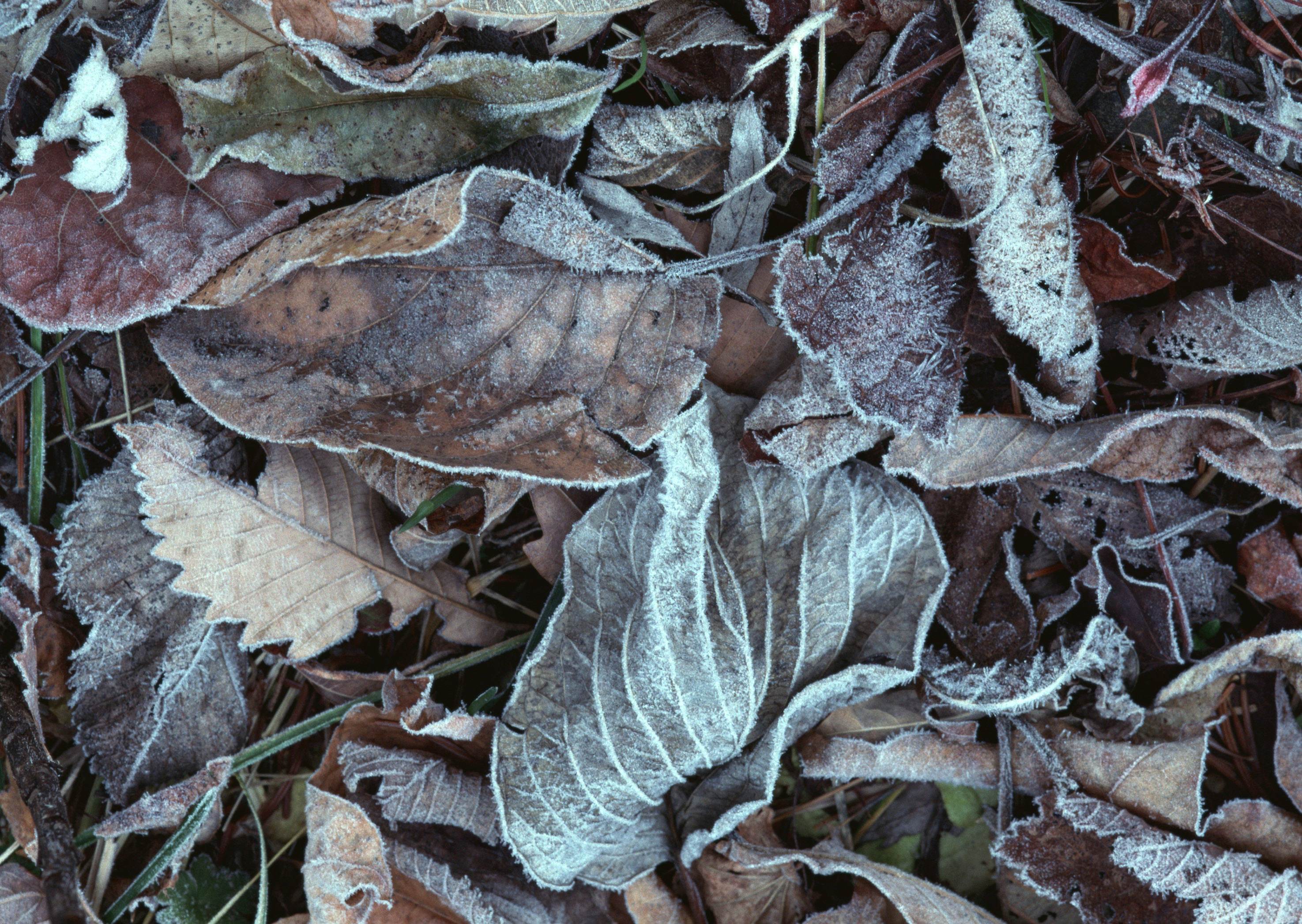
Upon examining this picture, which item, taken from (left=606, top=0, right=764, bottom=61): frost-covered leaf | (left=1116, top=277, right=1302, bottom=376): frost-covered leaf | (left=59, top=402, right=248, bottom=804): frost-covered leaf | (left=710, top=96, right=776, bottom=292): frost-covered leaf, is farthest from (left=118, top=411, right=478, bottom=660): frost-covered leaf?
(left=1116, top=277, right=1302, bottom=376): frost-covered leaf

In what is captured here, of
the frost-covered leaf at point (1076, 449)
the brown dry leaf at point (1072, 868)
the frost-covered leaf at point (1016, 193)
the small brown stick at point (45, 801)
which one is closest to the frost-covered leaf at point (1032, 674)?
the brown dry leaf at point (1072, 868)

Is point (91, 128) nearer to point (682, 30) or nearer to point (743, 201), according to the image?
point (682, 30)

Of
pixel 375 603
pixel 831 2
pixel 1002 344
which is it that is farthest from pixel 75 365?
pixel 1002 344

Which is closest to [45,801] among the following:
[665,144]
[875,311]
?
[665,144]

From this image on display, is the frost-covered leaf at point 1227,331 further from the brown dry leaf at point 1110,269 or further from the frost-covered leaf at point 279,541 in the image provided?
the frost-covered leaf at point 279,541

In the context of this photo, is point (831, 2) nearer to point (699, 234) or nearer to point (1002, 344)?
point (699, 234)
